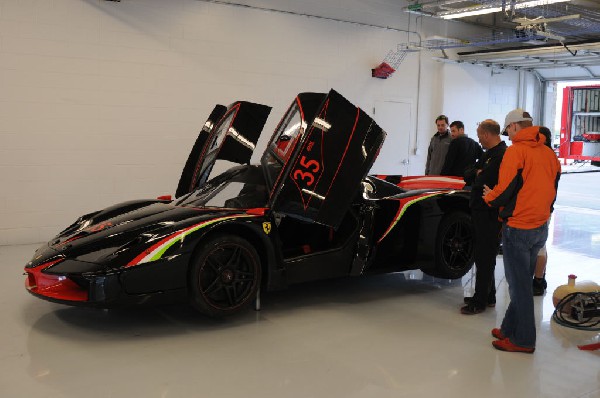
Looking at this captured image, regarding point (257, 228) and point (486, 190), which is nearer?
point (486, 190)

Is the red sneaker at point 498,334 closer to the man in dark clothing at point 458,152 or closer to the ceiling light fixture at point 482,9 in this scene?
the man in dark clothing at point 458,152

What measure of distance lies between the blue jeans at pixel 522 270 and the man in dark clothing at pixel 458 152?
338 cm

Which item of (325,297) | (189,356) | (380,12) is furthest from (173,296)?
(380,12)

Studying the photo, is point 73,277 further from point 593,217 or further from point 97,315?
point 593,217

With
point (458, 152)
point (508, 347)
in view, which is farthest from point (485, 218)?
point (458, 152)

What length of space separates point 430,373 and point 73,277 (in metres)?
2.36

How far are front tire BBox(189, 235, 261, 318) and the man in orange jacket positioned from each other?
1777mm

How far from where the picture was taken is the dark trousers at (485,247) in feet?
15.7

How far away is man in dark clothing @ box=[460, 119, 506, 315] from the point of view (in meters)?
4.61

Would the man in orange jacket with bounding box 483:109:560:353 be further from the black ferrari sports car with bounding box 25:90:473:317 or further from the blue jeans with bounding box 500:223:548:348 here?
the black ferrari sports car with bounding box 25:90:473:317

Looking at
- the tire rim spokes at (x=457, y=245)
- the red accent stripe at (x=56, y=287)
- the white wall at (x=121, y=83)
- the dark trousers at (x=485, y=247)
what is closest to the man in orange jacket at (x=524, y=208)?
the dark trousers at (x=485, y=247)

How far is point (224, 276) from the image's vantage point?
4480 millimetres

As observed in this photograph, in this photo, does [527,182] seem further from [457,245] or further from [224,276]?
[224,276]

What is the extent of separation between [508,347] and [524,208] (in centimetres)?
94
